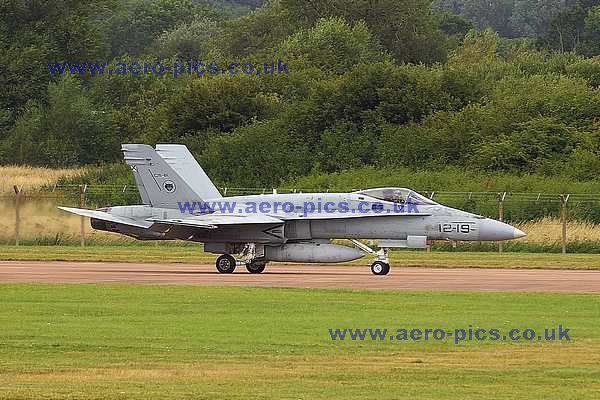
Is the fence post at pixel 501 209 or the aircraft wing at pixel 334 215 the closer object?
the aircraft wing at pixel 334 215

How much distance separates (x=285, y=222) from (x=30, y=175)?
90.7 ft

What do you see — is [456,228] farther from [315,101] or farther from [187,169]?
[315,101]

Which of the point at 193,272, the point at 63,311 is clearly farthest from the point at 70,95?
the point at 63,311

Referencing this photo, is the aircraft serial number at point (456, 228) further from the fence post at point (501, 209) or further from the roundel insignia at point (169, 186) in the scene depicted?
the fence post at point (501, 209)

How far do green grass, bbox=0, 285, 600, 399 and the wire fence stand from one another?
786 inches

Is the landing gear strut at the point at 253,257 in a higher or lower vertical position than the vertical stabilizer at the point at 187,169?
lower

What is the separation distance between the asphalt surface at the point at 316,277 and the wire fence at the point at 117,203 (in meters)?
10.2

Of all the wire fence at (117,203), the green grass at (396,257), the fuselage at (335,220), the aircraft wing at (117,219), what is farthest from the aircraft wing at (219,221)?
the wire fence at (117,203)

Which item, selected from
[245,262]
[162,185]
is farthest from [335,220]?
[162,185]

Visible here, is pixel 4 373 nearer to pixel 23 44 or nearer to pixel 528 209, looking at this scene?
pixel 528 209

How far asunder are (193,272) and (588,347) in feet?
53.0

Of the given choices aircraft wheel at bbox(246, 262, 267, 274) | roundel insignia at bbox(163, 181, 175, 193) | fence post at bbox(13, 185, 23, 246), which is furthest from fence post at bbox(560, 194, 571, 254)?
fence post at bbox(13, 185, 23, 246)

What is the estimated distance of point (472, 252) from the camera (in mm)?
40031

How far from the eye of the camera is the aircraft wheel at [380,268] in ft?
96.3
